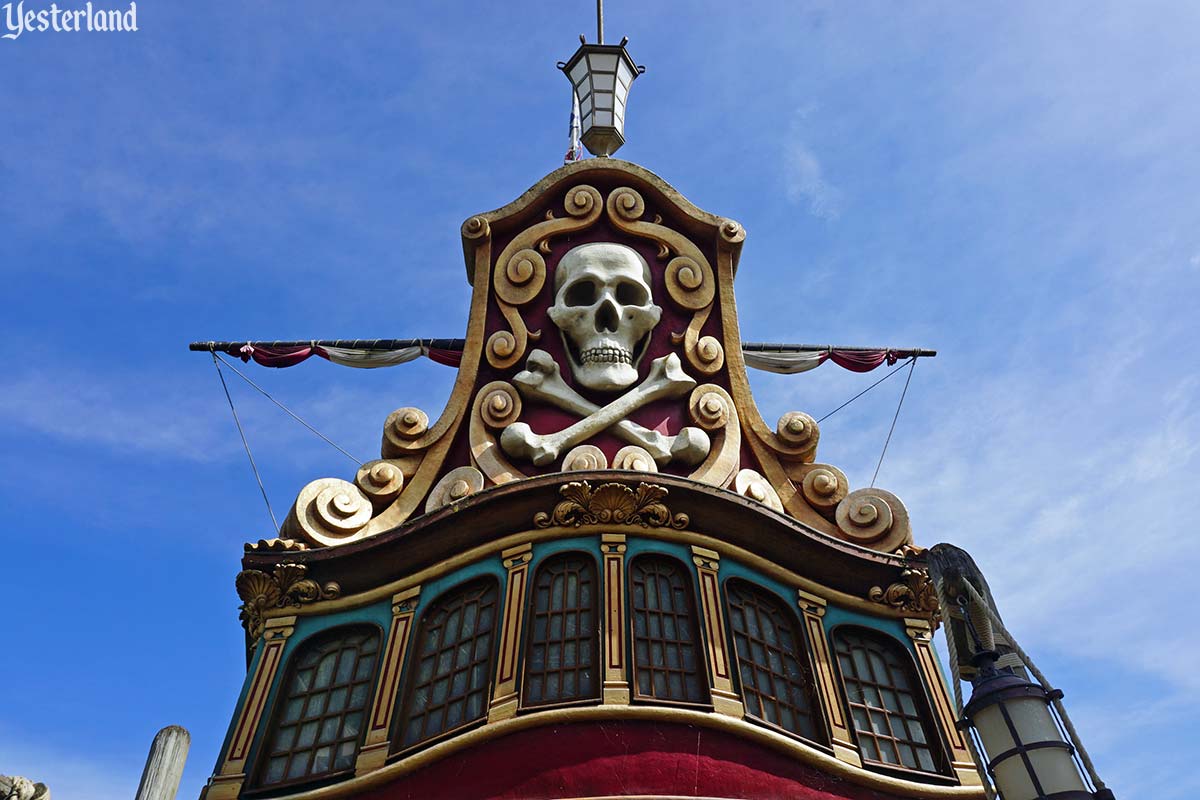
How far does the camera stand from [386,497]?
1552cm

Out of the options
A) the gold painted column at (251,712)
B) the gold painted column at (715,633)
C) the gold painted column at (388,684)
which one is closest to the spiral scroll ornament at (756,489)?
the gold painted column at (715,633)

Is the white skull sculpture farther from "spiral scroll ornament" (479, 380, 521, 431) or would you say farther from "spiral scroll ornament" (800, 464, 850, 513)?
"spiral scroll ornament" (800, 464, 850, 513)

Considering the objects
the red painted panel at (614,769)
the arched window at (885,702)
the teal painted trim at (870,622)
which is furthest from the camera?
the teal painted trim at (870,622)

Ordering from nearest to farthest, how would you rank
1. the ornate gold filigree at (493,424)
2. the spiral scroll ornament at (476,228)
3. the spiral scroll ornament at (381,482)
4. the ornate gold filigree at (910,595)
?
the ornate gold filigree at (910,595)
the ornate gold filigree at (493,424)
the spiral scroll ornament at (381,482)
the spiral scroll ornament at (476,228)

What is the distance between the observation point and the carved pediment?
1530 centimetres

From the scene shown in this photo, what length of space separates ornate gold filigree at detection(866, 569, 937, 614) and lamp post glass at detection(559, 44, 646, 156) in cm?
1012

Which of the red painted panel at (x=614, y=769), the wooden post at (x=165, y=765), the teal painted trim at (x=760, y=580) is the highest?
the teal painted trim at (x=760, y=580)

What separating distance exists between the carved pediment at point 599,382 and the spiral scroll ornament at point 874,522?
20 mm

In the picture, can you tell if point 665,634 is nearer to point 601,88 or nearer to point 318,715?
point 318,715

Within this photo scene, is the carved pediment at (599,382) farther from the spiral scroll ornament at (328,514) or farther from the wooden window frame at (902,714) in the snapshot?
the wooden window frame at (902,714)

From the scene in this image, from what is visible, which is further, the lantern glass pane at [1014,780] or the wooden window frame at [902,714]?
the wooden window frame at [902,714]

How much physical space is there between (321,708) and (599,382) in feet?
19.1

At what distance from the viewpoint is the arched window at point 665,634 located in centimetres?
1284


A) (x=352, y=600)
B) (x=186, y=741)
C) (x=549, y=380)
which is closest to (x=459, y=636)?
(x=352, y=600)
